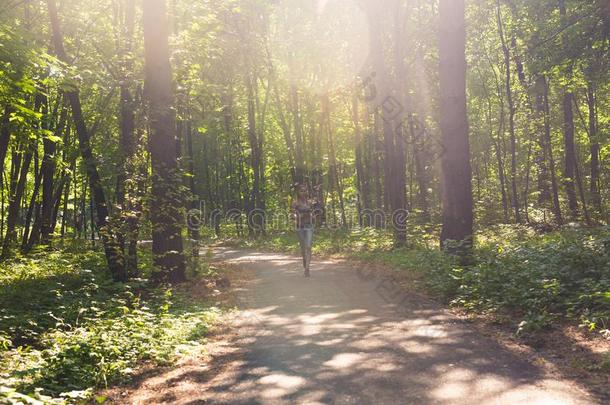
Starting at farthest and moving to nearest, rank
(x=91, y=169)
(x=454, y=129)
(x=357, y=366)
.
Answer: (x=91, y=169), (x=454, y=129), (x=357, y=366)

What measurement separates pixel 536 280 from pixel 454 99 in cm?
542

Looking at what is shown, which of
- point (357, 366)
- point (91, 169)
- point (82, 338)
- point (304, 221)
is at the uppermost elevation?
point (91, 169)

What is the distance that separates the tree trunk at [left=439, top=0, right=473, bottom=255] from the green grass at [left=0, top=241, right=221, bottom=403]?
5.86 m

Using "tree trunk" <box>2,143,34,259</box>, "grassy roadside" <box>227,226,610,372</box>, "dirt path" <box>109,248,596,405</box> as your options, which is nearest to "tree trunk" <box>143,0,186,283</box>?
"dirt path" <box>109,248,596,405</box>

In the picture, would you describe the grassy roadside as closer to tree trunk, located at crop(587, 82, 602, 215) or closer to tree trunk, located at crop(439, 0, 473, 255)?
tree trunk, located at crop(439, 0, 473, 255)

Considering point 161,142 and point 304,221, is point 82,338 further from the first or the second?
point 304,221

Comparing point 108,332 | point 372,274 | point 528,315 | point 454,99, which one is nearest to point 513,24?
point 454,99

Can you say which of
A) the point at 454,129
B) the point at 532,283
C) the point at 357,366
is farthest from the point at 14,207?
the point at 532,283

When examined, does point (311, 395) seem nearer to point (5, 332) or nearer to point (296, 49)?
point (5, 332)

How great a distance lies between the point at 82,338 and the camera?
6.00 meters

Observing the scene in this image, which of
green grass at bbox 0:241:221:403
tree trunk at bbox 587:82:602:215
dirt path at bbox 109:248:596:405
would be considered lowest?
dirt path at bbox 109:248:596:405

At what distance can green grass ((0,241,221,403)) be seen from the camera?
489 centimetres

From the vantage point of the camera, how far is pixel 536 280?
24.7 feet

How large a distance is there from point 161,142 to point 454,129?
659 cm
